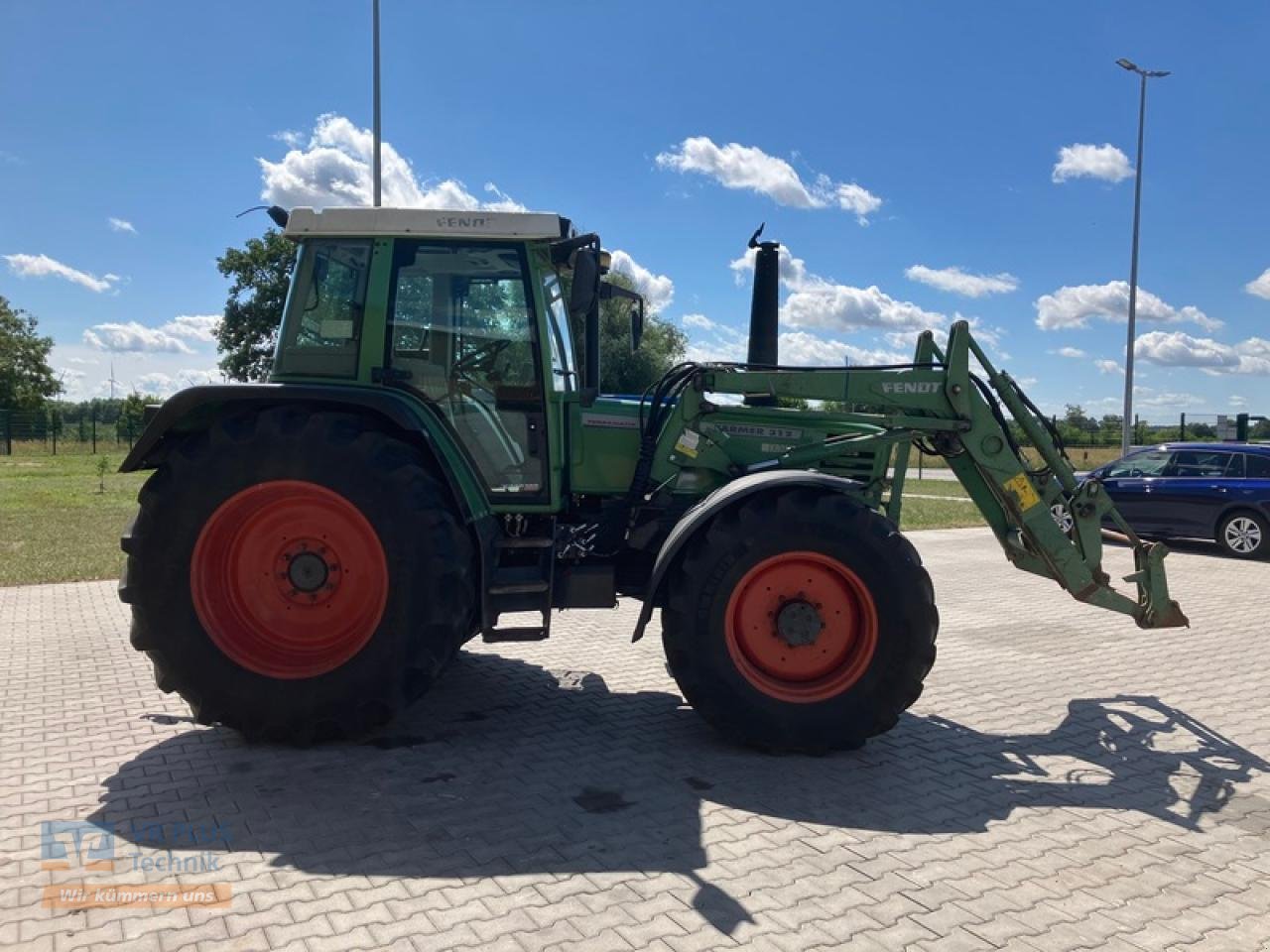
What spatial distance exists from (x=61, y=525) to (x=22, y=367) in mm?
48408

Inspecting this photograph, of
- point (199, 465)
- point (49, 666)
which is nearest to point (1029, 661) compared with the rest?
point (199, 465)

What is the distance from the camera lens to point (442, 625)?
173 inches

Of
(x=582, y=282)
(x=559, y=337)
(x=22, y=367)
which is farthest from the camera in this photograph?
(x=22, y=367)

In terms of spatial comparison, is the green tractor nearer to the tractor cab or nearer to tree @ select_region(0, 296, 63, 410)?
the tractor cab

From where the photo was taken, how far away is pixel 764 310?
580cm

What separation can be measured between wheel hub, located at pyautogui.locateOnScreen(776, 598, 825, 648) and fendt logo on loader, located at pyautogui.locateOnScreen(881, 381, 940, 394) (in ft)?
4.84

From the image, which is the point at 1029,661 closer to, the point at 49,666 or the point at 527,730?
the point at 527,730

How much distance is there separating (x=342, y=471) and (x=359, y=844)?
1.78 metres

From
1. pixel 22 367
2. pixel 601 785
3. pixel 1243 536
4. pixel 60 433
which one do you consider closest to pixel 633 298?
pixel 601 785

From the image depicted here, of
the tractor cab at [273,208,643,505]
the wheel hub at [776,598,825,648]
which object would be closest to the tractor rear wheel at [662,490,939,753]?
the wheel hub at [776,598,825,648]

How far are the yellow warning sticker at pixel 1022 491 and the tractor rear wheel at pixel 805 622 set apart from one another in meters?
1.05

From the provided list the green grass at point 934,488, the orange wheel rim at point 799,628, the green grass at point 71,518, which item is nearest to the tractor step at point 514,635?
the orange wheel rim at point 799,628

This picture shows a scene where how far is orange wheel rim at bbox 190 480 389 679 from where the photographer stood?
4.52 m

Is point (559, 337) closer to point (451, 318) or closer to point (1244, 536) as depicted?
point (451, 318)
